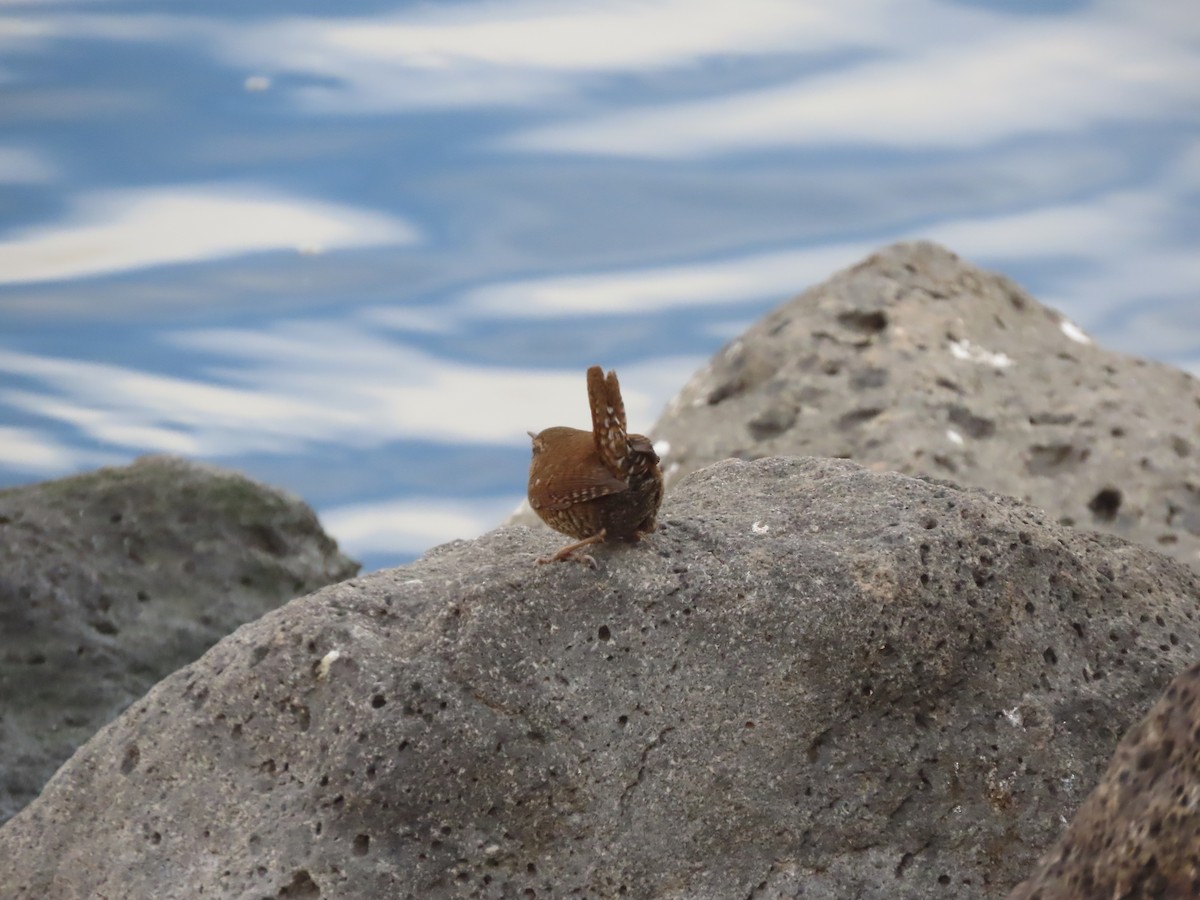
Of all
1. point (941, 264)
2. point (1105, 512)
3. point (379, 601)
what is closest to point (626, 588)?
point (379, 601)

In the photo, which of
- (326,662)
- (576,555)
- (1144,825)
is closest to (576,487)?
(576,555)

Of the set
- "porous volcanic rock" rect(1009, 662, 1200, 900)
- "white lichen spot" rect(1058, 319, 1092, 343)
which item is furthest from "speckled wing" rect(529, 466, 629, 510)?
"white lichen spot" rect(1058, 319, 1092, 343)

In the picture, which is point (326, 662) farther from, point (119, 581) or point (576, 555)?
point (119, 581)

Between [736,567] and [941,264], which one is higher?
[941,264]

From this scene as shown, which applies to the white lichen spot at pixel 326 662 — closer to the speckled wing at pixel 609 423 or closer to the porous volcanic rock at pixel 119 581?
the speckled wing at pixel 609 423

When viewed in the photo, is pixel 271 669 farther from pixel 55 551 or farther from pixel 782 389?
pixel 782 389
